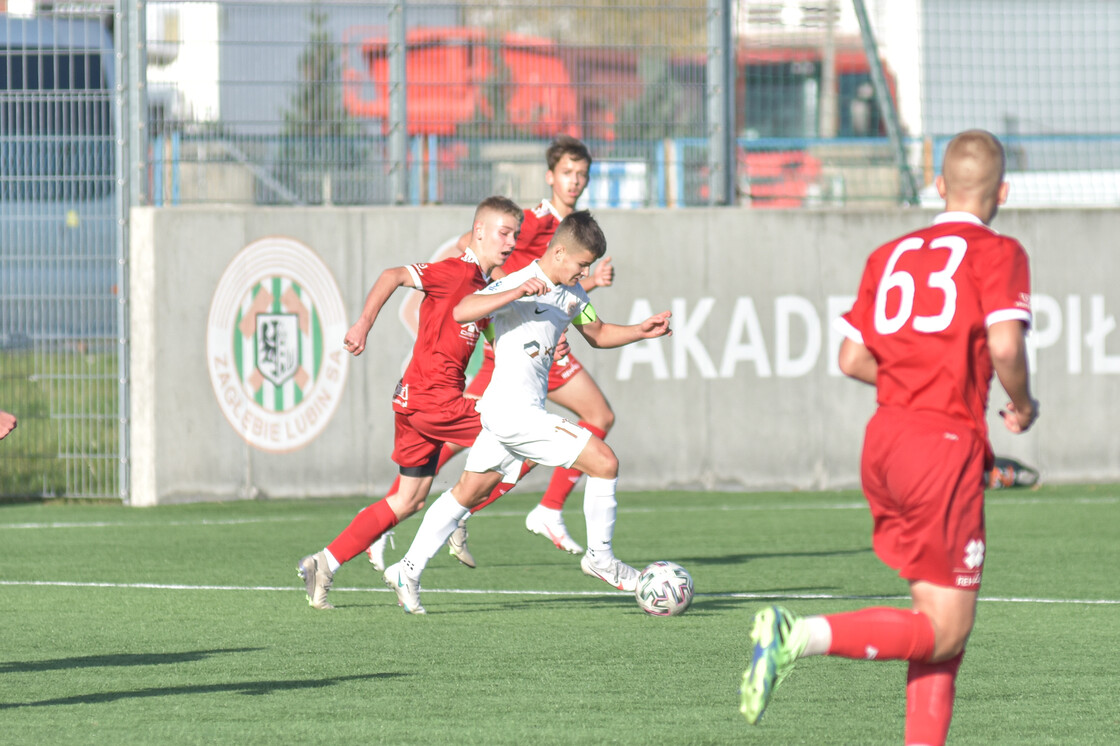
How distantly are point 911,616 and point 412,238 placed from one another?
30.3 feet

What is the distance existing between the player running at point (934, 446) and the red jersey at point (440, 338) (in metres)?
3.71

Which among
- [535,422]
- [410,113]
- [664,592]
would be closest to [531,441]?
[535,422]

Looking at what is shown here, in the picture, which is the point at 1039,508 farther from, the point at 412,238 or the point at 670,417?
the point at 412,238

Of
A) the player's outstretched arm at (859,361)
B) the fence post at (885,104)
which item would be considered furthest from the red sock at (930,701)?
the fence post at (885,104)

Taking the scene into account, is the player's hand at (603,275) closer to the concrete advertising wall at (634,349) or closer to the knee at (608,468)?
the knee at (608,468)

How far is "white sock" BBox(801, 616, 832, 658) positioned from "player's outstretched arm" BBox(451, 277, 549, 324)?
2605 millimetres

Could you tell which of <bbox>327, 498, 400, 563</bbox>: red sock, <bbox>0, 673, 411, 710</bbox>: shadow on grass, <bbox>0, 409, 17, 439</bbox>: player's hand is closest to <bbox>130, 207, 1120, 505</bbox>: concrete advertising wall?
<bbox>327, 498, 400, 563</bbox>: red sock

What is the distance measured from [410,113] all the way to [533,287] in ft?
23.0

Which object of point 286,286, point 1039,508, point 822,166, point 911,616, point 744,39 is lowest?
point 1039,508

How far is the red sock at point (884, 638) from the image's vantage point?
13.8ft

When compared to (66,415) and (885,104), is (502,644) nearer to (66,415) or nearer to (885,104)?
(66,415)

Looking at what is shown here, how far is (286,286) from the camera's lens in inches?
503

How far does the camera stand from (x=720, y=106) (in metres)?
13.6

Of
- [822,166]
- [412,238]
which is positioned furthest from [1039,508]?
[412,238]
